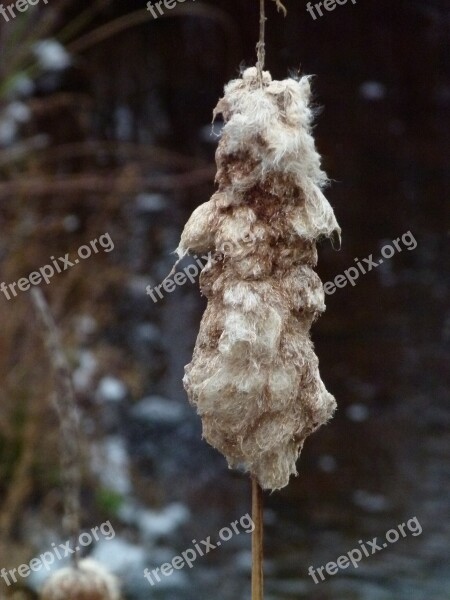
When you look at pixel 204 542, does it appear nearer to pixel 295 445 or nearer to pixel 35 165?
pixel 35 165

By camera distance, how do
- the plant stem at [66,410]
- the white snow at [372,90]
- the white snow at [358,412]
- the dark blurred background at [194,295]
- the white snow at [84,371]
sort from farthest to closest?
the white snow at [358,412] < the white snow at [372,90] < the white snow at [84,371] < the dark blurred background at [194,295] < the plant stem at [66,410]

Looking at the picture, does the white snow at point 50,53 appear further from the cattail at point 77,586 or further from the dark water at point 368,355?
the cattail at point 77,586

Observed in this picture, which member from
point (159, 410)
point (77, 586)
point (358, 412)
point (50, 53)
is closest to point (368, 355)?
point (358, 412)

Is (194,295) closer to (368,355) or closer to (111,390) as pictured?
(111,390)

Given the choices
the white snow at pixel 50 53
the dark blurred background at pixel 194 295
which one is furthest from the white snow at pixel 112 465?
the white snow at pixel 50 53

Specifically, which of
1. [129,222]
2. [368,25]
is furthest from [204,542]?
[368,25]

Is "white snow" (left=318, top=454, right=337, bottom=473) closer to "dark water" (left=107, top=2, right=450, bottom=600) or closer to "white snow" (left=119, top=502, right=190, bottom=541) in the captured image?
"dark water" (left=107, top=2, right=450, bottom=600)
